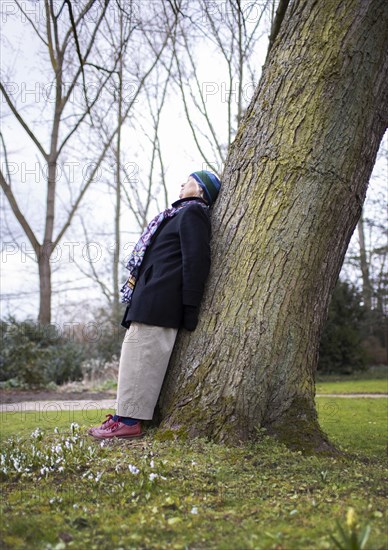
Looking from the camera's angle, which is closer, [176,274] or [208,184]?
[176,274]

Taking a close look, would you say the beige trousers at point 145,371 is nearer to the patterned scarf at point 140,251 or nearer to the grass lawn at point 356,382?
the patterned scarf at point 140,251

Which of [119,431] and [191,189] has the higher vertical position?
[191,189]

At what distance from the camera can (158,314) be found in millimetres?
3539

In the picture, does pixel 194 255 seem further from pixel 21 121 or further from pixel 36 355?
pixel 21 121

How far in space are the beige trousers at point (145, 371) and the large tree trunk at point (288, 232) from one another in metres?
0.08


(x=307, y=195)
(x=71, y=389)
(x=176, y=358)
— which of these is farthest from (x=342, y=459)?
(x=71, y=389)

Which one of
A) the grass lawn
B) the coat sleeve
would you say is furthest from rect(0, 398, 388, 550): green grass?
the grass lawn

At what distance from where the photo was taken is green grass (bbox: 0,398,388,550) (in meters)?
2.06

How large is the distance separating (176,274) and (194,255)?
210 mm

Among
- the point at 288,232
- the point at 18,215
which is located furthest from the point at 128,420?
the point at 18,215

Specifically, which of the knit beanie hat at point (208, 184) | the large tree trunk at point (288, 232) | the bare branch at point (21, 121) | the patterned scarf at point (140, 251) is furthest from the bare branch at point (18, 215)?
the large tree trunk at point (288, 232)

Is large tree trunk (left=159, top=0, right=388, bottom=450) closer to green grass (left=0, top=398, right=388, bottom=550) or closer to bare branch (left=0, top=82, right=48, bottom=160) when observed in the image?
green grass (left=0, top=398, right=388, bottom=550)

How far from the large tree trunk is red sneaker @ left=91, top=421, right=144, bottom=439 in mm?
208

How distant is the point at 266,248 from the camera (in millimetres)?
3395
